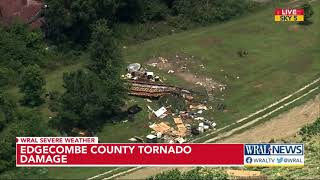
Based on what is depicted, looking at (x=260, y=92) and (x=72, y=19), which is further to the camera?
(x=72, y=19)

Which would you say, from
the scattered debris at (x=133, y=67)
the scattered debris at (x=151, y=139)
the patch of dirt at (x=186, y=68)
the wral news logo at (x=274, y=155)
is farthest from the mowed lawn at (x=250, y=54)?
the wral news logo at (x=274, y=155)

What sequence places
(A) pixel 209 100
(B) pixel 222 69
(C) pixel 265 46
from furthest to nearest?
(C) pixel 265 46 < (B) pixel 222 69 < (A) pixel 209 100

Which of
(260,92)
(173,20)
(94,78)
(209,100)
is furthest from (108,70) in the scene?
(173,20)

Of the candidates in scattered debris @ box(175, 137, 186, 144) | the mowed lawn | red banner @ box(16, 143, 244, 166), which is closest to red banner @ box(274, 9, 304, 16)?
the mowed lawn

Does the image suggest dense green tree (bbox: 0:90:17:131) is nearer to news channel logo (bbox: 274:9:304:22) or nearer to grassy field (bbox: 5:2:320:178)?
grassy field (bbox: 5:2:320:178)

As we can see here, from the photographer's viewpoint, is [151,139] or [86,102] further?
[86,102]

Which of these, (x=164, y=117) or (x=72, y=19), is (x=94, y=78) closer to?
(x=164, y=117)

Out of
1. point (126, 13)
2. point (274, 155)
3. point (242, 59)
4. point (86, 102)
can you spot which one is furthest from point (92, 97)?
point (126, 13)

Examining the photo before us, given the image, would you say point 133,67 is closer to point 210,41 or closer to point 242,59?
point 210,41
